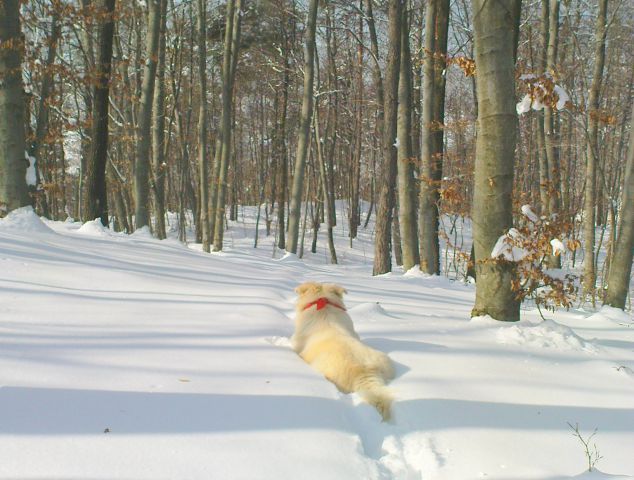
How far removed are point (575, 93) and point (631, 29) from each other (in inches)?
173

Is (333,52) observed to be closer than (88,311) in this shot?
No

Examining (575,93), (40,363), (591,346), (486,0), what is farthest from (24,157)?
(575,93)

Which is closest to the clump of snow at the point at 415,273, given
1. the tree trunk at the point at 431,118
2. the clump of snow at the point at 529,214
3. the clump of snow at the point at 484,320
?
the tree trunk at the point at 431,118

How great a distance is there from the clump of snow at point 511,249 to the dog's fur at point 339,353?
4.64 ft

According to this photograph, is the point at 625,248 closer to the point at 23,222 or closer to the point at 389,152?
the point at 389,152

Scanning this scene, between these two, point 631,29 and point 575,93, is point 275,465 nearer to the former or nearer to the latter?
point 631,29

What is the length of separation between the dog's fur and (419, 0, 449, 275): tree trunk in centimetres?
641

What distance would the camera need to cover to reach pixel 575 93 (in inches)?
854

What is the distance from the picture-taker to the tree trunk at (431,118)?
982cm

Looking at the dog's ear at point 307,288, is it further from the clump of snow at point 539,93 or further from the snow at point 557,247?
the clump of snow at point 539,93

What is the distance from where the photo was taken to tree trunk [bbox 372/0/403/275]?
1038 cm

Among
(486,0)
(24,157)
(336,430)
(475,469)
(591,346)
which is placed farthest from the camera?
(24,157)

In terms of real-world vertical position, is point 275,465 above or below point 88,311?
below

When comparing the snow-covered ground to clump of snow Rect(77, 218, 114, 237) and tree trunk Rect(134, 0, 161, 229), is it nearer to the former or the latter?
clump of snow Rect(77, 218, 114, 237)
